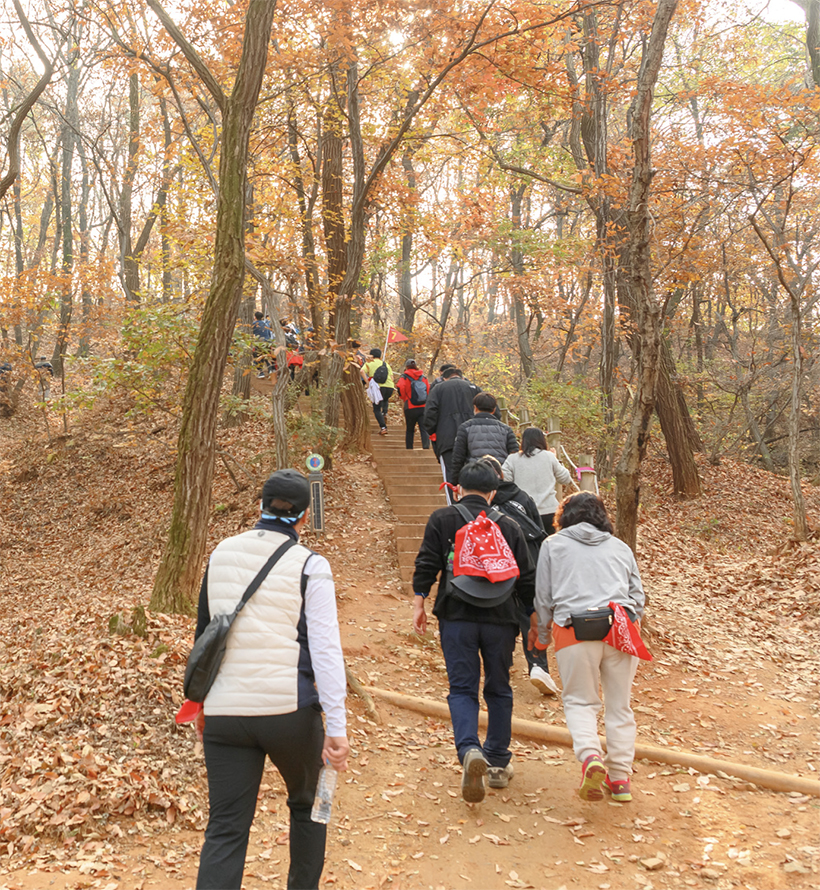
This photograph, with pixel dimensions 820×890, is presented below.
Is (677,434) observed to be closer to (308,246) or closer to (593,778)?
(308,246)

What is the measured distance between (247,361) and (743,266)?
12979 millimetres

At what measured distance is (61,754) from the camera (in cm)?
432

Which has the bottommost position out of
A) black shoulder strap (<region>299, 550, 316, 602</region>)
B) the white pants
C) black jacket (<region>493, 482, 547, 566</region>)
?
the white pants

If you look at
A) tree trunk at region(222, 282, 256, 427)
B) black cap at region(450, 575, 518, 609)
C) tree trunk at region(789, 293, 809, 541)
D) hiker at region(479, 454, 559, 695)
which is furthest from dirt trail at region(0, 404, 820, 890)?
tree trunk at region(222, 282, 256, 427)

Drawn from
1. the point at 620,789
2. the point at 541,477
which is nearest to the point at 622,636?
the point at 620,789

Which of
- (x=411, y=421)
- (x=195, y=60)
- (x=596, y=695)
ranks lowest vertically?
(x=596, y=695)

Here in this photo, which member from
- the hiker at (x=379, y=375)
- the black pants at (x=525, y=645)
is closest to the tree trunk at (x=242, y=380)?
the hiker at (x=379, y=375)

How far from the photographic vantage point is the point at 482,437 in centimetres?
743

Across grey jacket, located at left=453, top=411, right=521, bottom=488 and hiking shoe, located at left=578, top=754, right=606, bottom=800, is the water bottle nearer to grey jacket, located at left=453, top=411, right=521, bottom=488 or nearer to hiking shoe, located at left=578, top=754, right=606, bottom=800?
hiking shoe, located at left=578, top=754, right=606, bottom=800

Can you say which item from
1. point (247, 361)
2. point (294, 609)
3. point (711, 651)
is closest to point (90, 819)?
point (294, 609)

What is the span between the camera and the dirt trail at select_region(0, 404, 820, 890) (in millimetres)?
3713

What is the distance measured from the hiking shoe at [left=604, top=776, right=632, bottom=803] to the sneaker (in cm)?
169

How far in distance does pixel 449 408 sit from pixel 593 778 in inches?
245

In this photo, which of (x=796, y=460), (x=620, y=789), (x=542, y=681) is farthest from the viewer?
(x=796, y=460)
